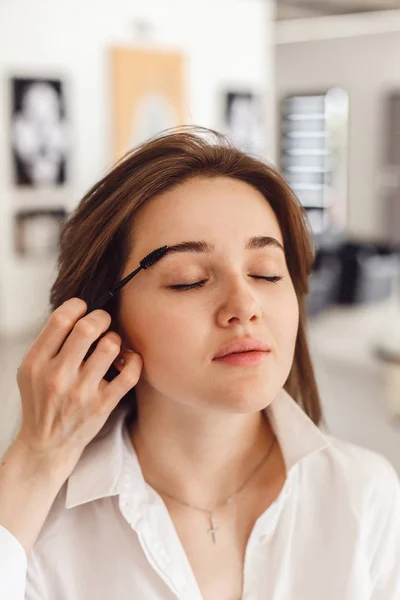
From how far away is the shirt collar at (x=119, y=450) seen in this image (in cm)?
106

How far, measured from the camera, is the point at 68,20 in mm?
6484

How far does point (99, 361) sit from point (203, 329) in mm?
137

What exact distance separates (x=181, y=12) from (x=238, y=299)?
268 inches

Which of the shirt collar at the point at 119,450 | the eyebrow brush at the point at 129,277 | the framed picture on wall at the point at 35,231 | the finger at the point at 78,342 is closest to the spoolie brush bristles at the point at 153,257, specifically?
the eyebrow brush at the point at 129,277

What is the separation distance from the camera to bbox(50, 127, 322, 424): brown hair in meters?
1.07

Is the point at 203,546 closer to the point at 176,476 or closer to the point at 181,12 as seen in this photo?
the point at 176,476

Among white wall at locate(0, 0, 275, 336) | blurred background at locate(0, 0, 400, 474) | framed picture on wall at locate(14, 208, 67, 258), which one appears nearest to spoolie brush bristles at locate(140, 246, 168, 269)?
blurred background at locate(0, 0, 400, 474)

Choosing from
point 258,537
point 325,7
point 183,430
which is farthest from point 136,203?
point 325,7

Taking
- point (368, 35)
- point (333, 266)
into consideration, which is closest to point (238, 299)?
point (333, 266)

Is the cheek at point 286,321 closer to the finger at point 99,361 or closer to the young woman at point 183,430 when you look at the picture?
the young woman at point 183,430

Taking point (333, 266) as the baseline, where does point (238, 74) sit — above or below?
above

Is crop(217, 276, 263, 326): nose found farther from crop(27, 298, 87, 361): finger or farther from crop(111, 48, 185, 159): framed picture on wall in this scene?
crop(111, 48, 185, 159): framed picture on wall

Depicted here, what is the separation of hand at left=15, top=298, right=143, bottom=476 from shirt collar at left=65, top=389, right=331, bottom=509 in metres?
0.06

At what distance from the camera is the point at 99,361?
38.7 inches
